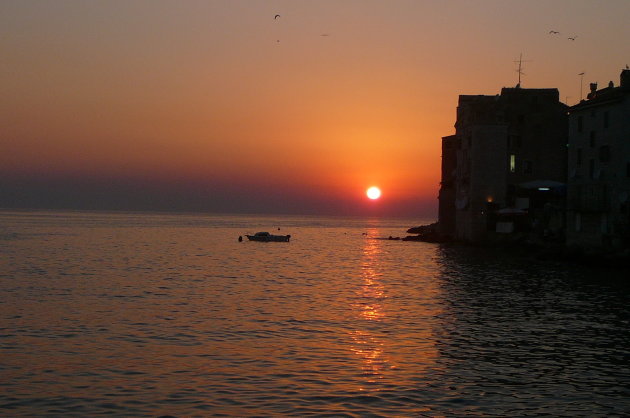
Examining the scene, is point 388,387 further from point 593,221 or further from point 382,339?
point 593,221

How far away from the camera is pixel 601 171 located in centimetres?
7350

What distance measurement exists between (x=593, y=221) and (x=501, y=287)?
2608cm

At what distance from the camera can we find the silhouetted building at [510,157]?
99438 mm

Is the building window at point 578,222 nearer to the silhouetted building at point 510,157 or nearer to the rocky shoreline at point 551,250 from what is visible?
the rocky shoreline at point 551,250

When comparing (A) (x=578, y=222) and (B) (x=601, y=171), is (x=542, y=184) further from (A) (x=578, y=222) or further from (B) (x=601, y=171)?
(B) (x=601, y=171)

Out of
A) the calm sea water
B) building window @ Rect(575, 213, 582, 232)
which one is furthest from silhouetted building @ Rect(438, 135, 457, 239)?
the calm sea water

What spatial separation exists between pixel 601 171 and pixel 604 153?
1902 mm

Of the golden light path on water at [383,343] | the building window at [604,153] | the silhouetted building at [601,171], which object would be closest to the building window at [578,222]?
the silhouetted building at [601,171]

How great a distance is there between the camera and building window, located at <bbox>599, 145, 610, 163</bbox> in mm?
72312

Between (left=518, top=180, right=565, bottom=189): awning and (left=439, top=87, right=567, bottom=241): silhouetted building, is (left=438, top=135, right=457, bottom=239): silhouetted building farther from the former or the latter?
(left=518, top=180, right=565, bottom=189): awning

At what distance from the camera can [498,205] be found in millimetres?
99938

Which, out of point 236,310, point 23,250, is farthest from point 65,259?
point 236,310

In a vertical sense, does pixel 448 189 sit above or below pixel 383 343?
above

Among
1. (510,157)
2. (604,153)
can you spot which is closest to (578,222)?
(604,153)
